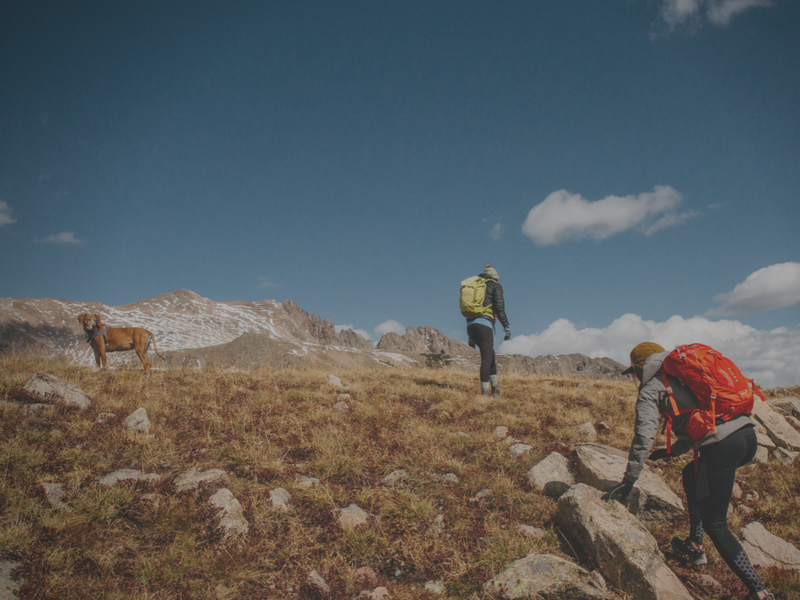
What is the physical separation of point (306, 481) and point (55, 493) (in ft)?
10.2

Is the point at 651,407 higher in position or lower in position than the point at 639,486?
higher

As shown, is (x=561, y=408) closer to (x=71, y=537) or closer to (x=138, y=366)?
(x=71, y=537)

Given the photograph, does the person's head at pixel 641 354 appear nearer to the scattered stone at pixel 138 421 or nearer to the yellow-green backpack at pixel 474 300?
the yellow-green backpack at pixel 474 300

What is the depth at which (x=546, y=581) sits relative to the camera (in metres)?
4.26

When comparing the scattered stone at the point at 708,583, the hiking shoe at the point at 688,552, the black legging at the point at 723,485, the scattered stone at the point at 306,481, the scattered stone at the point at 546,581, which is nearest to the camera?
the scattered stone at the point at 546,581

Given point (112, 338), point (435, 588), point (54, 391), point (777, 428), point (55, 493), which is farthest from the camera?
point (112, 338)

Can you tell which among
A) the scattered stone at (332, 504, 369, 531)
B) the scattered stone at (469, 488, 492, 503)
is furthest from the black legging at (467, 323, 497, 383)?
the scattered stone at (332, 504, 369, 531)

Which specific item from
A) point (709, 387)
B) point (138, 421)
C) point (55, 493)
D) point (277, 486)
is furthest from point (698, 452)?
point (138, 421)

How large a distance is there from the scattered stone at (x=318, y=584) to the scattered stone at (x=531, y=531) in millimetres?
2637

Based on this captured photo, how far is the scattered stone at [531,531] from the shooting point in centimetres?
535

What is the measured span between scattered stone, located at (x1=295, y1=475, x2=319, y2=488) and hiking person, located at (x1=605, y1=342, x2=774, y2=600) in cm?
422

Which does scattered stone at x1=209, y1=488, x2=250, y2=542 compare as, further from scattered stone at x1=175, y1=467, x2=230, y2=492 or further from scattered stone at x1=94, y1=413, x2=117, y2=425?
scattered stone at x1=94, y1=413, x2=117, y2=425

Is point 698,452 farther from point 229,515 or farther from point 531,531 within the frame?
point 229,515

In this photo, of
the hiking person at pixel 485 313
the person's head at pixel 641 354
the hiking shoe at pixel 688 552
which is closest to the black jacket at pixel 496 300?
the hiking person at pixel 485 313
